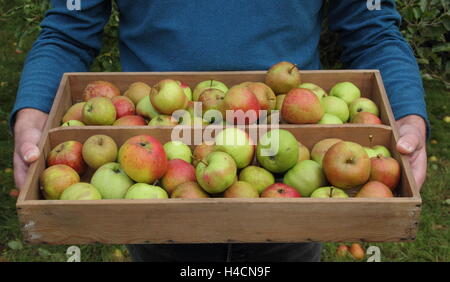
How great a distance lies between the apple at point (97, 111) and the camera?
6.48 feet

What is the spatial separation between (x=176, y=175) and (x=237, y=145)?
0.22 metres

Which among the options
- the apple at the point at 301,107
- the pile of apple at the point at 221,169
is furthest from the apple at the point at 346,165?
the apple at the point at 301,107

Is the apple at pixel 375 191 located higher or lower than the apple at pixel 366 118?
lower

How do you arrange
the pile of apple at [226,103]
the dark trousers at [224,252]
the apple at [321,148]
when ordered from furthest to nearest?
the dark trousers at [224,252] → the pile of apple at [226,103] → the apple at [321,148]

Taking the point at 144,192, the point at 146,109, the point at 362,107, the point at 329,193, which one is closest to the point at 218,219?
the point at 144,192

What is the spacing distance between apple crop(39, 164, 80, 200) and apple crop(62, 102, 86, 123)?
13.9 inches

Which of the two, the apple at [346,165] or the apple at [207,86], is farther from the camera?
the apple at [207,86]

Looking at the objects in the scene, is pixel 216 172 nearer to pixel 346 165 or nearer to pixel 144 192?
pixel 144 192

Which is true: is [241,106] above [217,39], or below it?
below

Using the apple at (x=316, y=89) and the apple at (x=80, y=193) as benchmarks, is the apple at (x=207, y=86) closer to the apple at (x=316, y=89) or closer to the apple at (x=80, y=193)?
the apple at (x=316, y=89)

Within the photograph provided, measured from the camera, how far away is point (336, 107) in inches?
81.8

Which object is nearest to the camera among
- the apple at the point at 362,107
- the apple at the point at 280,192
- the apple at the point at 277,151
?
the apple at the point at 280,192

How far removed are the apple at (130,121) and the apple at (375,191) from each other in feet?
2.69
